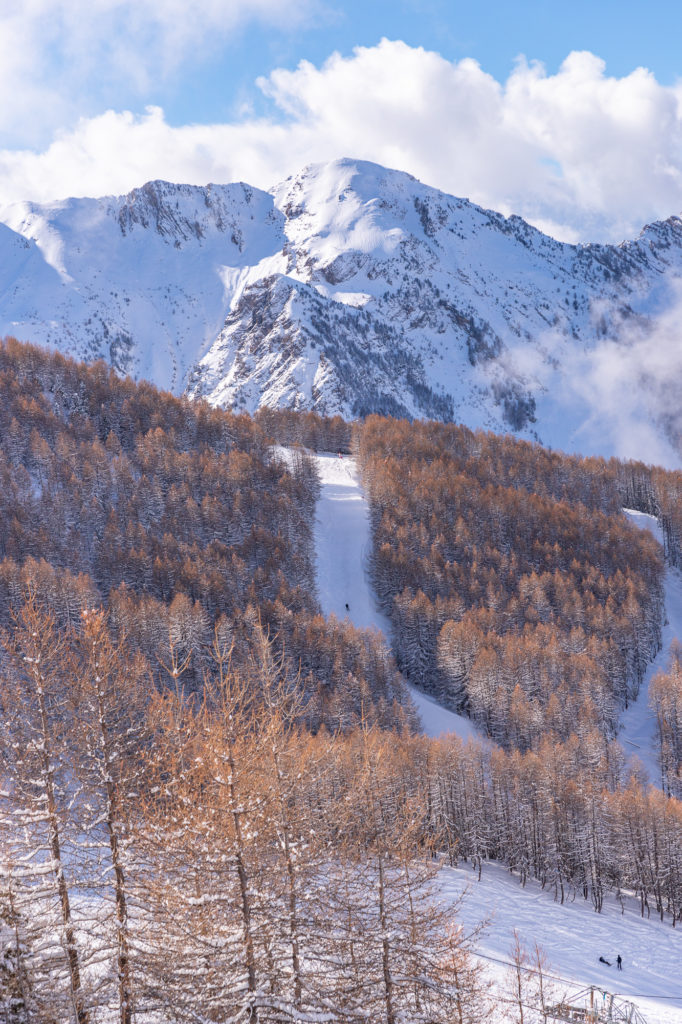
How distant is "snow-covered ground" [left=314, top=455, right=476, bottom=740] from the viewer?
9853cm

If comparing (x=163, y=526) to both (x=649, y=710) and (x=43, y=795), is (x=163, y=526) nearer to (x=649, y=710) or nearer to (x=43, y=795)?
(x=649, y=710)

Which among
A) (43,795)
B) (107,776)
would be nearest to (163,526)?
(43,795)

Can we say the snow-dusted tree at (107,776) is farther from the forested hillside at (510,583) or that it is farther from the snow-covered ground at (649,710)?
the snow-covered ground at (649,710)

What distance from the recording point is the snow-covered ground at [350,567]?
3879 inches

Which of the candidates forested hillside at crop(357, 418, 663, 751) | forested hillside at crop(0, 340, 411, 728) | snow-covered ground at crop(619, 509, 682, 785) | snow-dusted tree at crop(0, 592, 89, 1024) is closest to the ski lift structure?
snow-dusted tree at crop(0, 592, 89, 1024)

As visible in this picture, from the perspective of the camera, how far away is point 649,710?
10738 cm

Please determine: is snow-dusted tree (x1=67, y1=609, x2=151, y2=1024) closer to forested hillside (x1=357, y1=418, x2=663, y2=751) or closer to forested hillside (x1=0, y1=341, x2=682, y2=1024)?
forested hillside (x1=0, y1=341, x2=682, y2=1024)

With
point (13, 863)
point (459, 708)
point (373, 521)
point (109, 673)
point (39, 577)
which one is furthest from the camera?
point (373, 521)

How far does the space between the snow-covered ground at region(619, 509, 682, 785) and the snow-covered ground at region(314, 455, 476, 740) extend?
2464cm

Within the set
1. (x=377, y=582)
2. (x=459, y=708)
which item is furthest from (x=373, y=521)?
(x=459, y=708)

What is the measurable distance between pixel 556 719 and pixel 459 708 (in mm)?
16958

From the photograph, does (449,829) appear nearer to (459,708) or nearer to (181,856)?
(459,708)

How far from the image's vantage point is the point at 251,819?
16.0 m

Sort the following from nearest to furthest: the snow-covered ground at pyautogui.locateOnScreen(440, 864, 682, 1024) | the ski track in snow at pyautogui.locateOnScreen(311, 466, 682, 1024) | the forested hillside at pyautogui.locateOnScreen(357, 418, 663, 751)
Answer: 1. the snow-covered ground at pyautogui.locateOnScreen(440, 864, 682, 1024)
2. the ski track in snow at pyautogui.locateOnScreen(311, 466, 682, 1024)
3. the forested hillside at pyautogui.locateOnScreen(357, 418, 663, 751)
